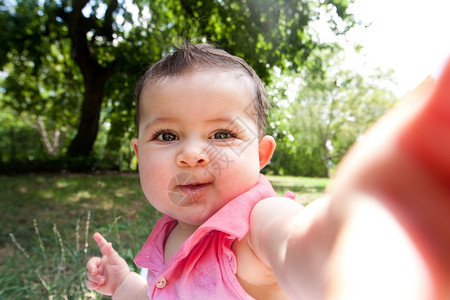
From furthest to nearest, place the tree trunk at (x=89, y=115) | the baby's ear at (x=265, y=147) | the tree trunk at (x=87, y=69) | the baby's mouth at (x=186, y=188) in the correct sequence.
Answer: the tree trunk at (x=89, y=115) < the tree trunk at (x=87, y=69) < the baby's ear at (x=265, y=147) < the baby's mouth at (x=186, y=188)

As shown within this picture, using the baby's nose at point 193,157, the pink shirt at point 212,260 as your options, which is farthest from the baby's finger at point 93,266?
the baby's nose at point 193,157

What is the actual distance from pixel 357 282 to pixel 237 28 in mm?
6079

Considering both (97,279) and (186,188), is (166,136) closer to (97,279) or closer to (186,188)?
(186,188)

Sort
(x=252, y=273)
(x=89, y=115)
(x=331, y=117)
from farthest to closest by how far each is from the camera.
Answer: (x=331, y=117), (x=89, y=115), (x=252, y=273)

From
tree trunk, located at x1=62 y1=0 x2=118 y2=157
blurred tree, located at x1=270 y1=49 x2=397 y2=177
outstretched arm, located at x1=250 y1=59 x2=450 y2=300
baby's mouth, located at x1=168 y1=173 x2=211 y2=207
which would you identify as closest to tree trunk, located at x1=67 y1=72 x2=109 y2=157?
tree trunk, located at x1=62 y1=0 x2=118 y2=157

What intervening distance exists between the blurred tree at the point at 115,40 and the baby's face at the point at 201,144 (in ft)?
7.76

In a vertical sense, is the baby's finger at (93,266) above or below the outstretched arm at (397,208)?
below

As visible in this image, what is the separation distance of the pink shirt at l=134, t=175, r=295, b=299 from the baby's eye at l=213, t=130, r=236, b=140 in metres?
0.17

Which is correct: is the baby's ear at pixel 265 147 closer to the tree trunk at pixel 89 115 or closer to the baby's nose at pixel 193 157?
the baby's nose at pixel 193 157

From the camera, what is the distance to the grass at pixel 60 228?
237cm

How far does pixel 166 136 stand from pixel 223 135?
0.18 meters

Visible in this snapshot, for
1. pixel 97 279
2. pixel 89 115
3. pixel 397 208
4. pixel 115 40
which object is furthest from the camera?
pixel 89 115

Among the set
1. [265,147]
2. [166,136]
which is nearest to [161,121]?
[166,136]

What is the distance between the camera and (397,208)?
0.32 metres
